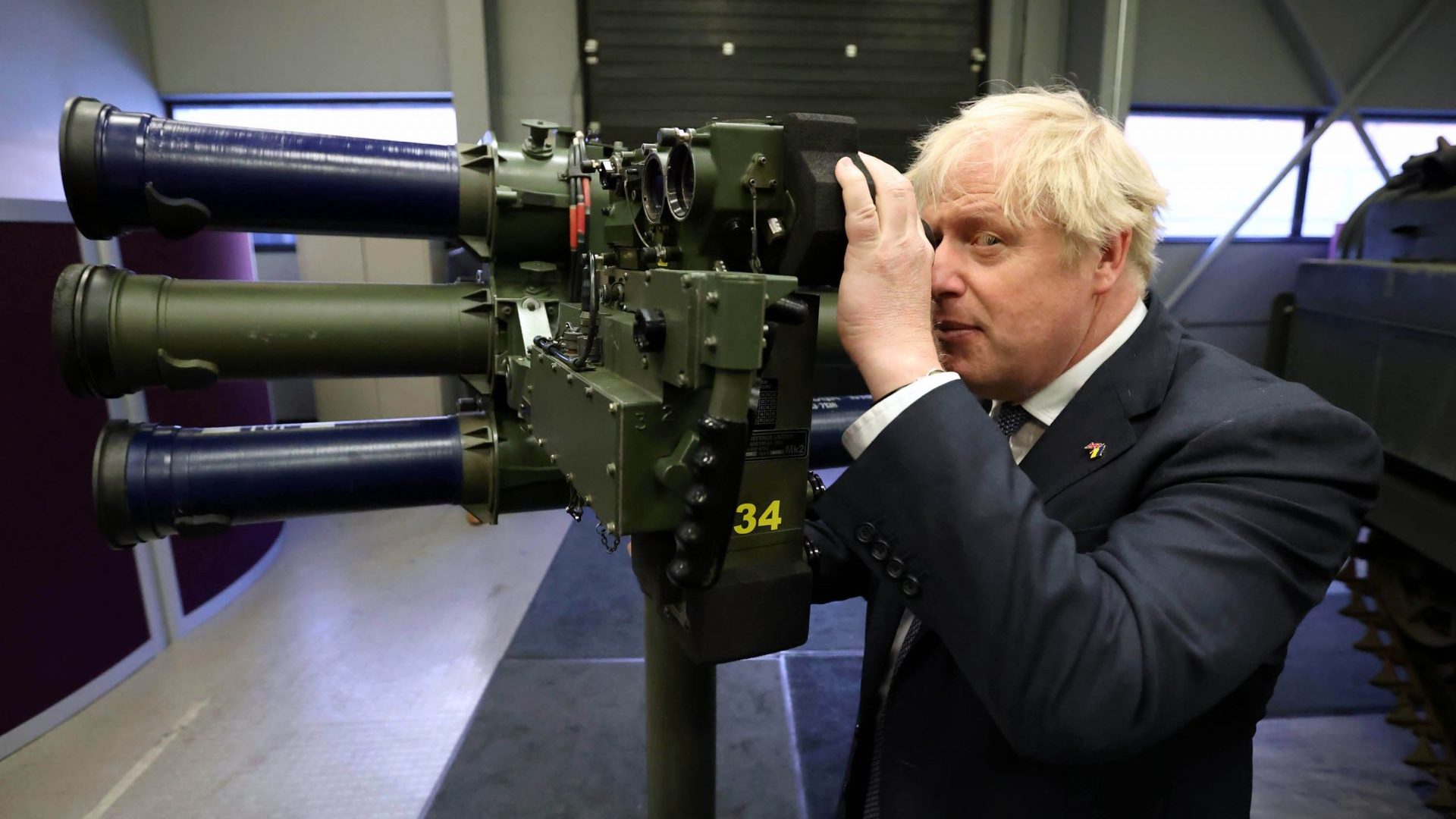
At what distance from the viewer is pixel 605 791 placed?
202 centimetres

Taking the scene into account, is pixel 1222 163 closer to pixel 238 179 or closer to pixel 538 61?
pixel 538 61

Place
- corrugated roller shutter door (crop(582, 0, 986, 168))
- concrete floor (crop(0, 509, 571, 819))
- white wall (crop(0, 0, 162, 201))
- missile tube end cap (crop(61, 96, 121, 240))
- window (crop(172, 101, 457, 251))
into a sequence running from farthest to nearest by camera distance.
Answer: window (crop(172, 101, 457, 251)), corrugated roller shutter door (crop(582, 0, 986, 168)), white wall (crop(0, 0, 162, 201)), concrete floor (crop(0, 509, 571, 819)), missile tube end cap (crop(61, 96, 121, 240))

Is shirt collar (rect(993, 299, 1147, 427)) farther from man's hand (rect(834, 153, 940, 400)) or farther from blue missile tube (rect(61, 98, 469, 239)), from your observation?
blue missile tube (rect(61, 98, 469, 239))

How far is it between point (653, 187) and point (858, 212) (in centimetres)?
38

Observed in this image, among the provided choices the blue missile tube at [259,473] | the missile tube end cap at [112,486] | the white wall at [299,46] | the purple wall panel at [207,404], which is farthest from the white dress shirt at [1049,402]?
the white wall at [299,46]

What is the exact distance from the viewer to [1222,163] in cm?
529

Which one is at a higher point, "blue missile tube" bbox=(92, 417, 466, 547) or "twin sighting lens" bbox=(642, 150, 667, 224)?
"twin sighting lens" bbox=(642, 150, 667, 224)

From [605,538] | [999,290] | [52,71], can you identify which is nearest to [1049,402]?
[999,290]

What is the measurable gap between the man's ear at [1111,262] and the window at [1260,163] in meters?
5.14

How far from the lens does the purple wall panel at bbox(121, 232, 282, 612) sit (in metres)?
2.74

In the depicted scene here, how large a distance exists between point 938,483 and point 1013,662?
160 mm

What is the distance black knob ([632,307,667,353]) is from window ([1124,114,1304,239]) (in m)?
5.38

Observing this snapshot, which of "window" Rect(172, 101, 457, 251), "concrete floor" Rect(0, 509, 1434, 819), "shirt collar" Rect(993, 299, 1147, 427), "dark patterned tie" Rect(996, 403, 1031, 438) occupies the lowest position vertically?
"concrete floor" Rect(0, 509, 1434, 819)

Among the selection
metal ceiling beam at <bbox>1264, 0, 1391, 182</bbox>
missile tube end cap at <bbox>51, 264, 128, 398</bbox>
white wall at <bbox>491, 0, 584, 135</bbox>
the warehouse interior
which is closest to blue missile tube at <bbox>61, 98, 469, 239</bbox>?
missile tube end cap at <bbox>51, 264, 128, 398</bbox>
